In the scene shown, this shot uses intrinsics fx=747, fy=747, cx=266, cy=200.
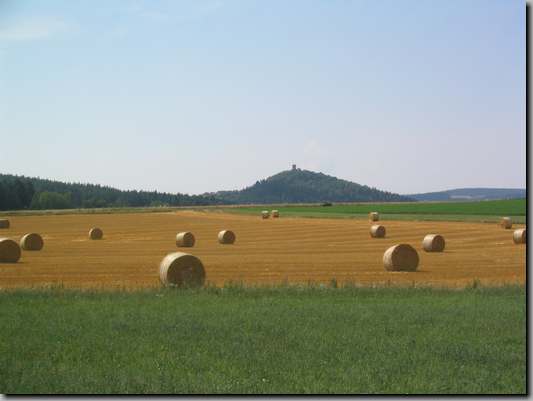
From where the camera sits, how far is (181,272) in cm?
1691

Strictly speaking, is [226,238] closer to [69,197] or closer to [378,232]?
[378,232]

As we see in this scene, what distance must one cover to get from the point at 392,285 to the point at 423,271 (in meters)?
5.62

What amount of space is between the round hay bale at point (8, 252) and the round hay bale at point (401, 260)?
12.5 m

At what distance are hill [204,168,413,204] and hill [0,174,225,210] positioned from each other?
11.4m

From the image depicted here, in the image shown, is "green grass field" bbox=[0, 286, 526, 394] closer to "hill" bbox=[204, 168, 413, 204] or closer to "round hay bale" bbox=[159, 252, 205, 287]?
"round hay bale" bbox=[159, 252, 205, 287]

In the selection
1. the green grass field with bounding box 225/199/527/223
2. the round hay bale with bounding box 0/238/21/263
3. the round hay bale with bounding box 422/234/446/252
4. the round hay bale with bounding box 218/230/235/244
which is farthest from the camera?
the green grass field with bounding box 225/199/527/223

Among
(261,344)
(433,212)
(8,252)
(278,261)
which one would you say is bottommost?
(278,261)

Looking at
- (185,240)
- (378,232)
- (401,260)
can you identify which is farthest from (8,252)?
(378,232)

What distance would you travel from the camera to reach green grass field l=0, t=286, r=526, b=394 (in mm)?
7906

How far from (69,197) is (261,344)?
9697cm

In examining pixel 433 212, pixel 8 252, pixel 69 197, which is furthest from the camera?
pixel 69 197

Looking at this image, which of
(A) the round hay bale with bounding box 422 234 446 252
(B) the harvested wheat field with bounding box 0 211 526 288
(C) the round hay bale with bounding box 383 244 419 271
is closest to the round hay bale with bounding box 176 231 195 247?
(B) the harvested wheat field with bounding box 0 211 526 288

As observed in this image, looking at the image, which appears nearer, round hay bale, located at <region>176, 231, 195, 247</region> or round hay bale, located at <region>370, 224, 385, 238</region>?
round hay bale, located at <region>176, 231, 195, 247</region>

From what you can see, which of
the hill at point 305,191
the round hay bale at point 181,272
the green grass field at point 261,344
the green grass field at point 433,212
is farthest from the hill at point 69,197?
Answer: the green grass field at point 261,344
